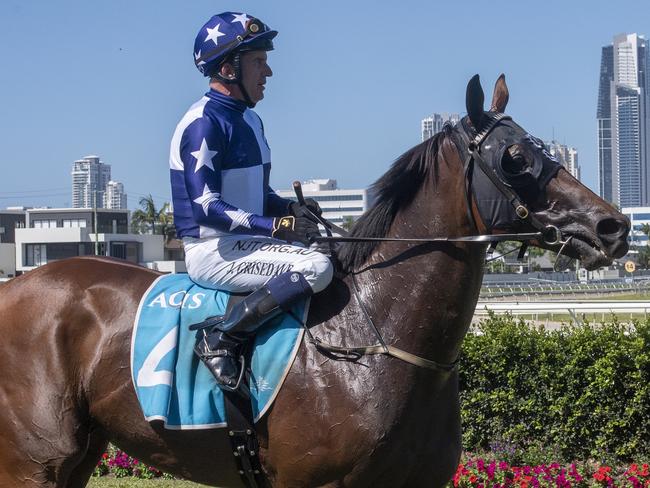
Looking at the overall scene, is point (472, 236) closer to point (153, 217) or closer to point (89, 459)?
point (89, 459)

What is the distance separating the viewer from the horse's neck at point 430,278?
3857 millimetres

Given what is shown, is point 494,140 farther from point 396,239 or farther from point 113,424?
point 113,424

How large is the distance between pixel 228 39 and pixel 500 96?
4.31 ft

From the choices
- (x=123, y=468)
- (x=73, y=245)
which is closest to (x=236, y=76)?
(x=123, y=468)

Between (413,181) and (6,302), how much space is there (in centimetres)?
216

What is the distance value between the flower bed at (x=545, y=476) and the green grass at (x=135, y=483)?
2283 millimetres

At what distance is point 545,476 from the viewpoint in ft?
23.4

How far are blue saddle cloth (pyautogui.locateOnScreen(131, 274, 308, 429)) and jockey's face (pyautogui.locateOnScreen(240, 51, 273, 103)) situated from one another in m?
0.99

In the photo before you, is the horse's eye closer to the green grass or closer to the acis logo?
the acis logo

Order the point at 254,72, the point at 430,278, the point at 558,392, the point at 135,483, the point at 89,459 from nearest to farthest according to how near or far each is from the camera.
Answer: the point at 430,278
the point at 254,72
the point at 89,459
the point at 558,392
the point at 135,483

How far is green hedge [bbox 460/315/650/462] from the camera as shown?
24.8 feet

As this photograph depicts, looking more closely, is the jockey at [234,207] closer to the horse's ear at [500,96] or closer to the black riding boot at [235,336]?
the black riding boot at [235,336]

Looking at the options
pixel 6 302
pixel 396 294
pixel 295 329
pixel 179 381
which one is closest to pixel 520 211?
pixel 396 294

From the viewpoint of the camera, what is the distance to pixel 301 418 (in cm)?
381
